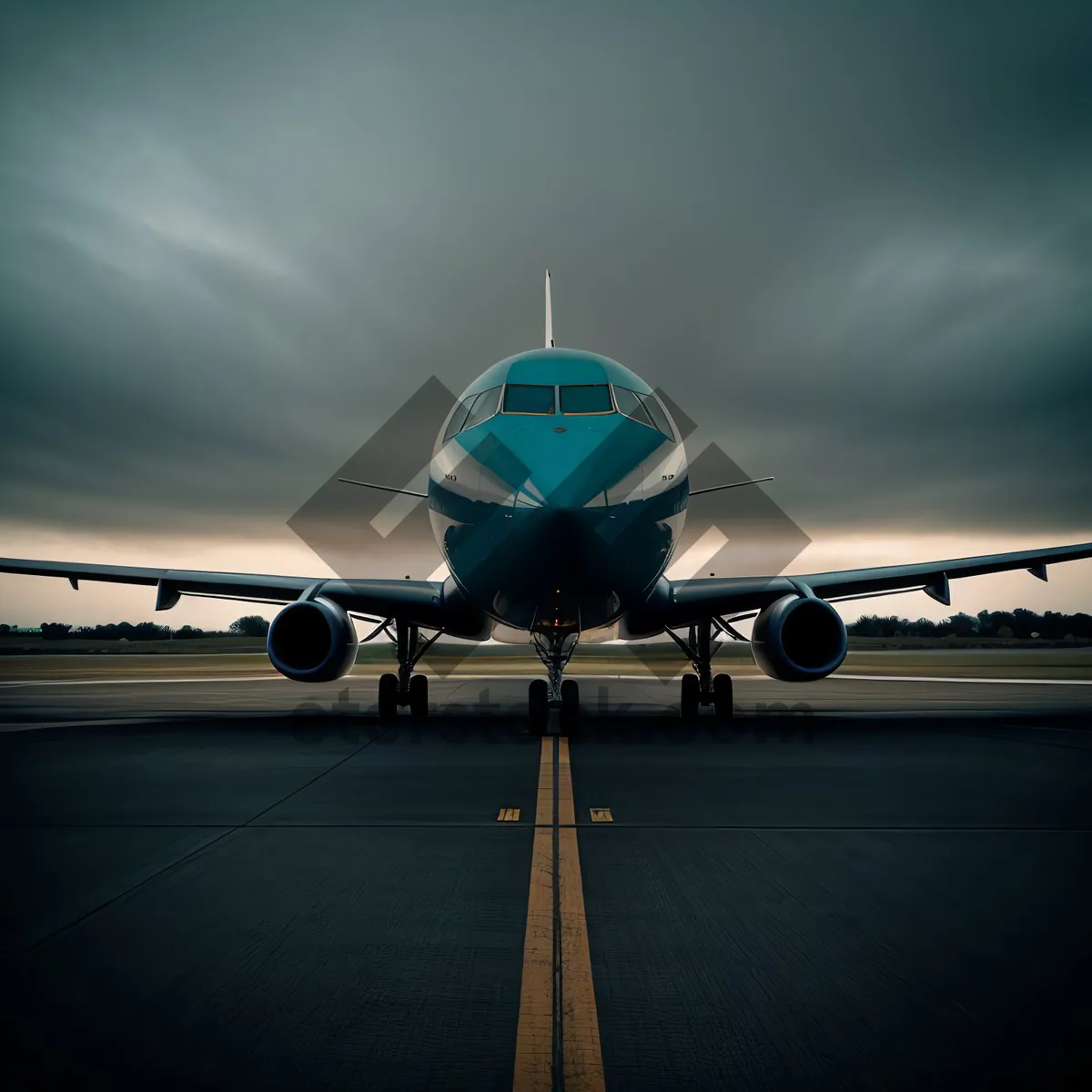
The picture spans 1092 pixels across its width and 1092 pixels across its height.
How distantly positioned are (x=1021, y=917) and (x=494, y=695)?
53.8ft

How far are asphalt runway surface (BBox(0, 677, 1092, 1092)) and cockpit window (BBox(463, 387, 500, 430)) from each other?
3606 mm

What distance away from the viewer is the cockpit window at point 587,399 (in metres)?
7.98

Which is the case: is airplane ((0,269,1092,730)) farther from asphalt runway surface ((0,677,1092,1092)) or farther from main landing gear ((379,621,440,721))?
asphalt runway surface ((0,677,1092,1092))

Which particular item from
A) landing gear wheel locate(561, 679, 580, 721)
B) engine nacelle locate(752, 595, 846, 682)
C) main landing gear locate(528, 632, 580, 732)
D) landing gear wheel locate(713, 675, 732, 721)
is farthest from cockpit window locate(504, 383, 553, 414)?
landing gear wheel locate(713, 675, 732, 721)

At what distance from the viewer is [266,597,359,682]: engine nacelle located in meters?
10.3

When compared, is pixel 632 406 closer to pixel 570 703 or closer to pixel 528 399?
pixel 528 399

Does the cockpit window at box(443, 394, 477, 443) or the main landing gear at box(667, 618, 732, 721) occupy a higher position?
the cockpit window at box(443, 394, 477, 443)

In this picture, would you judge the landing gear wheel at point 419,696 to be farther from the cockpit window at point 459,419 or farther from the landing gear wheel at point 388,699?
the cockpit window at point 459,419

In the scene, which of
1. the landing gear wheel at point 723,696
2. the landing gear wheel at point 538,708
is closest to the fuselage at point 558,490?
the landing gear wheel at point 538,708

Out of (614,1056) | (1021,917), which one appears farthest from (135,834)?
(1021,917)

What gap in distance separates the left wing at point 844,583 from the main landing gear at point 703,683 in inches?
34.0

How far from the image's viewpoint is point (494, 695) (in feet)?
63.1

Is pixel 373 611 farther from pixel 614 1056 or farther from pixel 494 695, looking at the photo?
pixel 614 1056

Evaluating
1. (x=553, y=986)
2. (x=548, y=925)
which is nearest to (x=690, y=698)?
(x=548, y=925)
